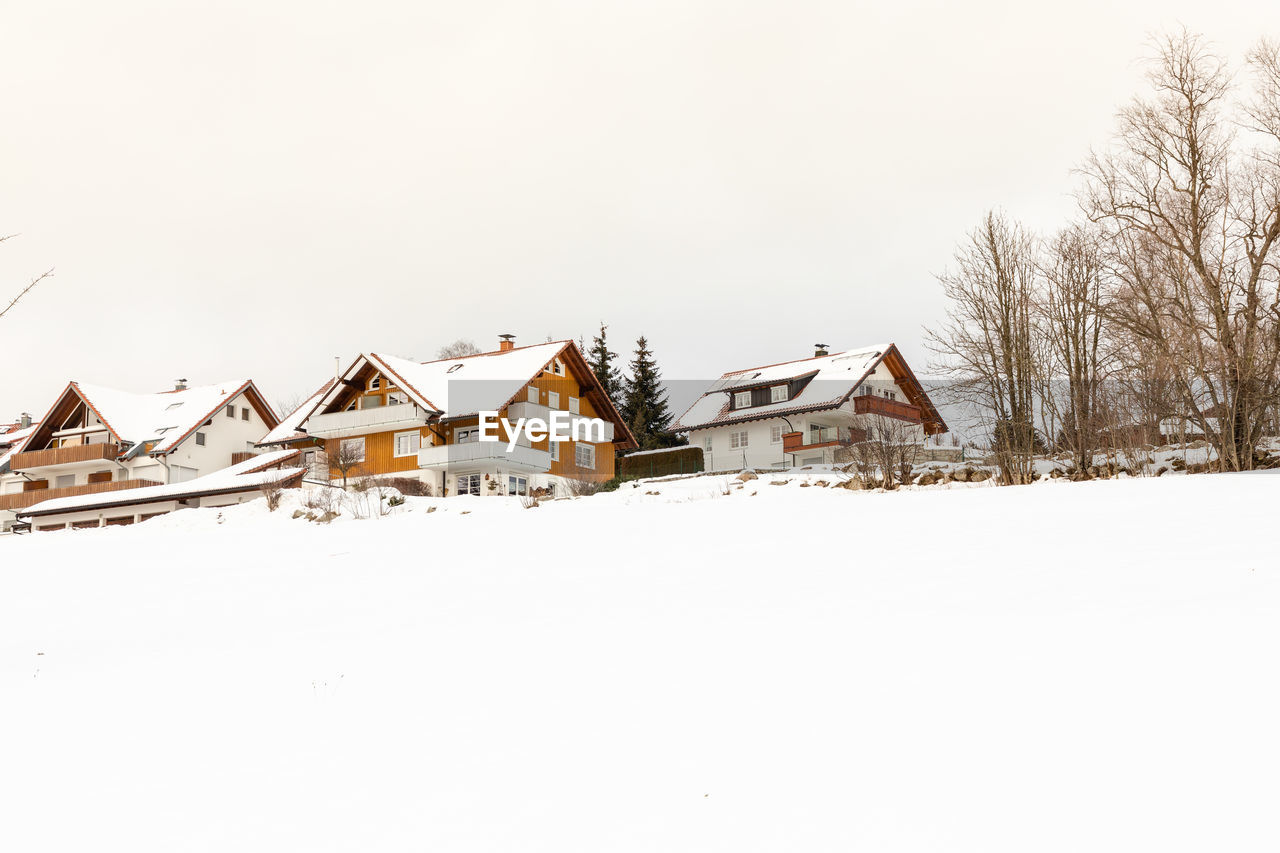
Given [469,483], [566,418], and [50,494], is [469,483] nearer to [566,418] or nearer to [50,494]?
[566,418]

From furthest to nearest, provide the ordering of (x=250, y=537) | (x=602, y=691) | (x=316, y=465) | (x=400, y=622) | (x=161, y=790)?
(x=316, y=465) < (x=250, y=537) < (x=400, y=622) < (x=602, y=691) < (x=161, y=790)

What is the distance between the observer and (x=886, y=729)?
688 centimetres

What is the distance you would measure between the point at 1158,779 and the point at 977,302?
898 inches

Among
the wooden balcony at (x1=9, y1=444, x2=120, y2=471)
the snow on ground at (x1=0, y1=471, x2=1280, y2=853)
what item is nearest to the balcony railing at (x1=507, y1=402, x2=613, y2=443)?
the wooden balcony at (x1=9, y1=444, x2=120, y2=471)

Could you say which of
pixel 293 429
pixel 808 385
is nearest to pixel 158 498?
pixel 293 429

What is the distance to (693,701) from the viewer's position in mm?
7594

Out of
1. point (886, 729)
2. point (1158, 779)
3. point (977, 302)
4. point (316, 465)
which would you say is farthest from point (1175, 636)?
point (316, 465)

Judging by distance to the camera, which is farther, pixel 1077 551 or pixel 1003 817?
pixel 1077 551

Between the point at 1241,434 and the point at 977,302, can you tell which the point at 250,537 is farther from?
the point at 1241,434

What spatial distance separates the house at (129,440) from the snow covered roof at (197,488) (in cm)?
233

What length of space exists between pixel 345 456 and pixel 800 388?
23.7m

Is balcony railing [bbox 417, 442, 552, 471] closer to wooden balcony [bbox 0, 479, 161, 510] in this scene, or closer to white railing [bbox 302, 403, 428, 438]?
white railing [bbox 302, 403, 428, 438]

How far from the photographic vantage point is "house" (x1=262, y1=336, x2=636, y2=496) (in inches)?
1655

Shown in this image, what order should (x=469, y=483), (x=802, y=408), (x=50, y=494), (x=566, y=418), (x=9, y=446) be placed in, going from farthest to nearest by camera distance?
(x=9, y=446)
(x=50, y=494)
(x=802, y=408)
(x=566, y=418)
(x=469, y=483)
